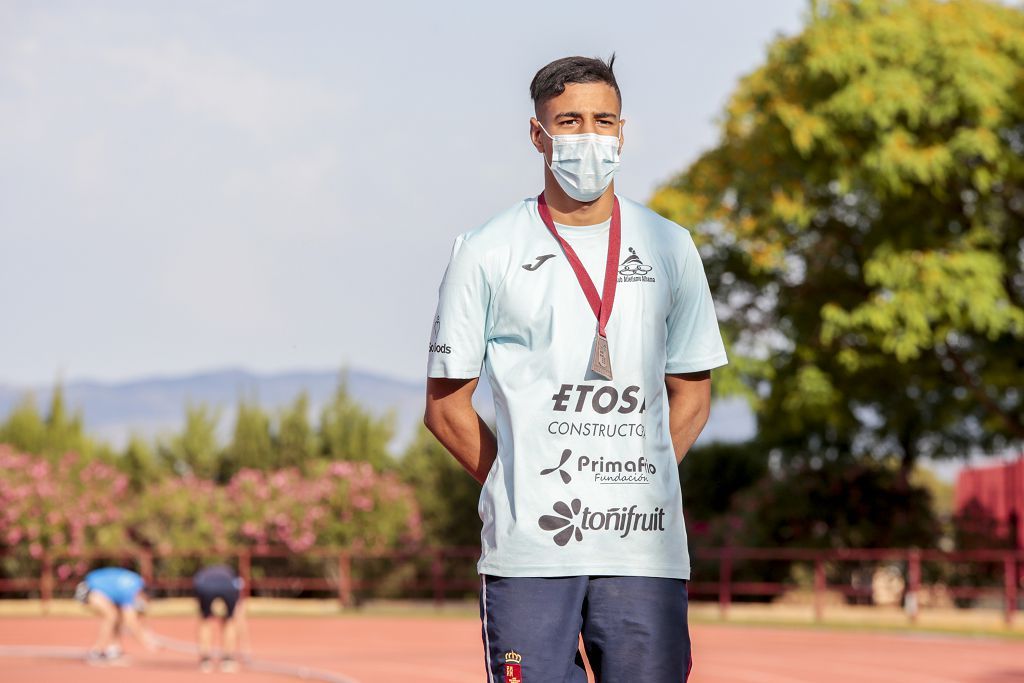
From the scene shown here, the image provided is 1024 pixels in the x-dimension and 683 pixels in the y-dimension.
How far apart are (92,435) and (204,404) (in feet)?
10.0

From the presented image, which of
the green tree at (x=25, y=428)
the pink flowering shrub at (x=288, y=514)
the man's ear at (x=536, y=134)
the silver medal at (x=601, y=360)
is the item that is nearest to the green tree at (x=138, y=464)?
the green tree at (x=25, y=428)

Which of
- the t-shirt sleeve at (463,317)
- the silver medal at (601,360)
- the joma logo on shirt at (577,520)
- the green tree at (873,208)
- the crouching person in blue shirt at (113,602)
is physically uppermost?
the green tree at (873,208)

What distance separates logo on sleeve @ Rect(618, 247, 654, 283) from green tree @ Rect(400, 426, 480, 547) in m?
31.5

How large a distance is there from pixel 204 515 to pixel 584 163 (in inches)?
1256

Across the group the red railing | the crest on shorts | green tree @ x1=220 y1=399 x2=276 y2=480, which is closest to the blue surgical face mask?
the crest on shorts

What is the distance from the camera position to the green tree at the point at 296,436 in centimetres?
4481

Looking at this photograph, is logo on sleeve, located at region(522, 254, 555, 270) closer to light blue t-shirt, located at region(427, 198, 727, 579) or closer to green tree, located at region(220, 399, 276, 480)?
light blue t-shirt, located at region(427, 198, 727, 579)

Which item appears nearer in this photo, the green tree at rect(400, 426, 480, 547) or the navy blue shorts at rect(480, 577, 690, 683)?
the navy blue shorts at rect(480, 577, 690, 683)

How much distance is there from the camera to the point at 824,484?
32.9 meters

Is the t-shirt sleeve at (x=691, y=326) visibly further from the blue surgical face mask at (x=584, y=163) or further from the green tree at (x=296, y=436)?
the green tree at (x=296, y=436)

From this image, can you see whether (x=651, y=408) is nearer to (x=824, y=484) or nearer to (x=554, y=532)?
(x=554, y=532)

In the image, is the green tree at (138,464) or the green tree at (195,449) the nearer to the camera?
the green tree at (138,464)

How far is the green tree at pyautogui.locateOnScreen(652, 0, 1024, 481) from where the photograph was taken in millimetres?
26688

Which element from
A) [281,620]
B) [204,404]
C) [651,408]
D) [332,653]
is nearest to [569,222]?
[651,408]
